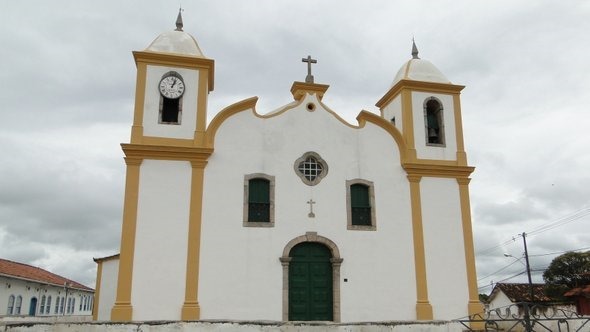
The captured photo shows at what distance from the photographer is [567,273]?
27.5 m

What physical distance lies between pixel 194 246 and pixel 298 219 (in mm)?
2814

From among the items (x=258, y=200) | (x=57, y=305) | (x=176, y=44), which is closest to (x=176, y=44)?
(x=176, y=44)

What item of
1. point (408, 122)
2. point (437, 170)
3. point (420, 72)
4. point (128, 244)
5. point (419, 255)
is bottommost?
point (419, 255)

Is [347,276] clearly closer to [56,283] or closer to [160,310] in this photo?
[160,310]

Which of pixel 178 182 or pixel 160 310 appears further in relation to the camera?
pixel 178 182

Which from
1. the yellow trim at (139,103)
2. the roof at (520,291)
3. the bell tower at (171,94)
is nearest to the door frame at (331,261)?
the bell tower at (171,94)

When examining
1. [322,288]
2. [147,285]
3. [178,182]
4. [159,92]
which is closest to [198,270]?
[147,285]

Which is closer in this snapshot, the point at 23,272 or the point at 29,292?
the point at 23,272

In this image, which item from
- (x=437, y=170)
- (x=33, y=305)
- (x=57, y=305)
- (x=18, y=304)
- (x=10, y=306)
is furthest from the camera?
(x=57, y=305)

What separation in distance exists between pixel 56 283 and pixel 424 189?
973 inches

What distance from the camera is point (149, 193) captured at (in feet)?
42.2

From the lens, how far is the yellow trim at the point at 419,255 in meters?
13.5

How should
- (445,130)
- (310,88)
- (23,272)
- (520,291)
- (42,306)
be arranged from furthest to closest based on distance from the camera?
(520,291), (42,306), (23,272), (445,130), (310,88)

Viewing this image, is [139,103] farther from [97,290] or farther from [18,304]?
[18,304]
